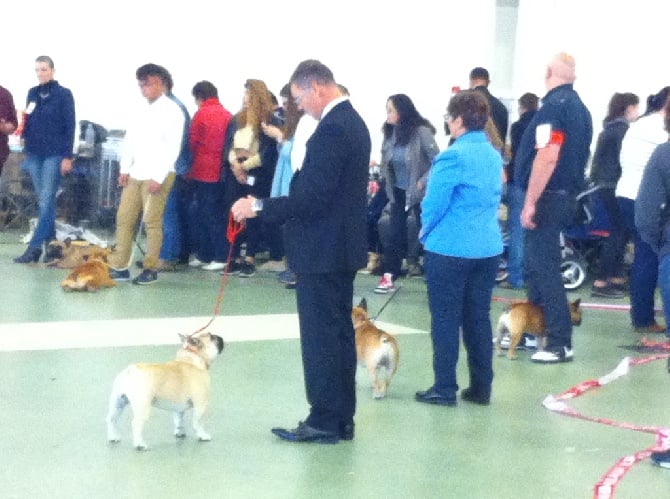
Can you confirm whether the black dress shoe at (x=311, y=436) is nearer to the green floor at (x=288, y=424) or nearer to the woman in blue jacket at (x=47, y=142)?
the green floor at (x=288, y=424)

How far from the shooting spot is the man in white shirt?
8.87 metres

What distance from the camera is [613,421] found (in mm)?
5465

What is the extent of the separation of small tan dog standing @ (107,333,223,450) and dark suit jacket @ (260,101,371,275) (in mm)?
530

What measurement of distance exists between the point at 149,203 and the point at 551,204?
357 centimetres

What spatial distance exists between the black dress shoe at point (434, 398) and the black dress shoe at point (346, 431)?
2.72 ft

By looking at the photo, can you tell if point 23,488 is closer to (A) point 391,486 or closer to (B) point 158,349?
(A) point 391,486

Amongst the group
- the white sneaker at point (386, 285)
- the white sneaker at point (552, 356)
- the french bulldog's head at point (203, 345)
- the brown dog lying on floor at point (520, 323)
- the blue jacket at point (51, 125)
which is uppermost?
the blue jacket at point (51, 125)

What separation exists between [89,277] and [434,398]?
3.63 metres

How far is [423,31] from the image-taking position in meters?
13.4

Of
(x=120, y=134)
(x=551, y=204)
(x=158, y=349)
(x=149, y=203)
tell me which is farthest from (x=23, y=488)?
(x=120, y=134)

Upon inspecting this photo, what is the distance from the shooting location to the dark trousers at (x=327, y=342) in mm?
4699

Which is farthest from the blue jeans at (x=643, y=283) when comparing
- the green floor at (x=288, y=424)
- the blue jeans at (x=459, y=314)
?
the blue jeans at (x=459, y=314)

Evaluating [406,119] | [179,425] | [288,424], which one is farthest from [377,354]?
[406,119]

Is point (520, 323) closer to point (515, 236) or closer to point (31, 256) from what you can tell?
point (515, 236)
